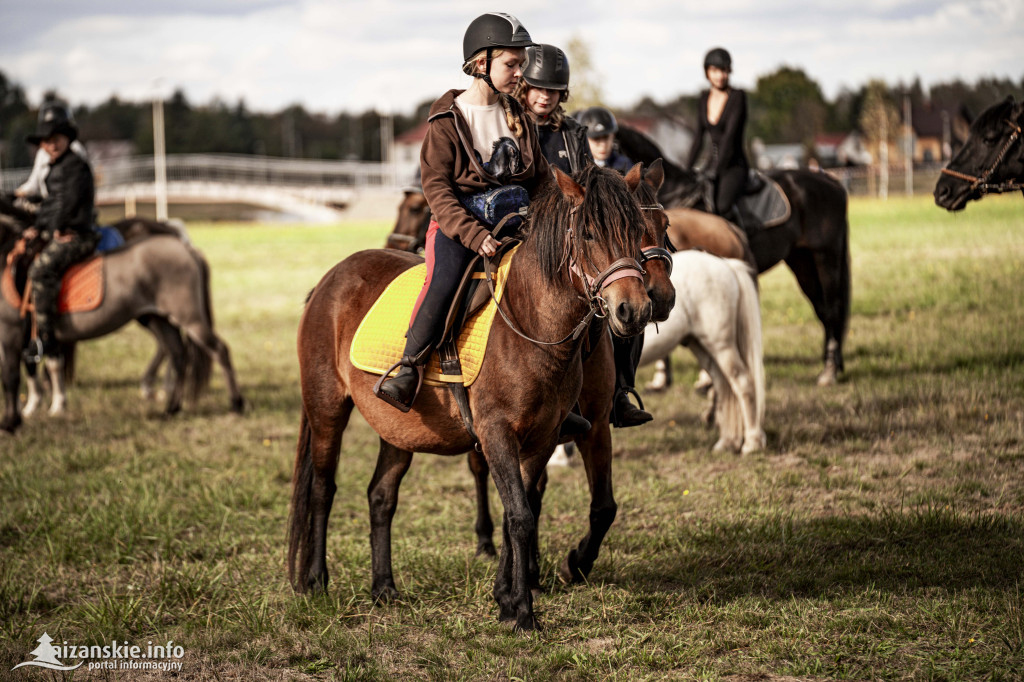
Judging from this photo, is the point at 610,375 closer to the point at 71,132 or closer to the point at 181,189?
the point at 71,132

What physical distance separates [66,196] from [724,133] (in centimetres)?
656

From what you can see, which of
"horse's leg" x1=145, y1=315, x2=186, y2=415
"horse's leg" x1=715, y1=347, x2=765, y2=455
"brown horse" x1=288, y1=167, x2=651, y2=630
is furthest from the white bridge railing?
"brown horse" x1=288, y1=167, x2=651, y2=630

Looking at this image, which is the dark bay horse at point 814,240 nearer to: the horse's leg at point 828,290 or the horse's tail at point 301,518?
the horse's leg at point 828,290

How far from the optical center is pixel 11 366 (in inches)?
390

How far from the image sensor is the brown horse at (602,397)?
12.9 ft

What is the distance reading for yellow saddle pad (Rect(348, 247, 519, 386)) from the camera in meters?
4.50

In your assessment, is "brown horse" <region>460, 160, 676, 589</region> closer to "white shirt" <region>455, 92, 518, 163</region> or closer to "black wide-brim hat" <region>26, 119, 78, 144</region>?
"white shirt" <region>455, 92, 518, 163</region>

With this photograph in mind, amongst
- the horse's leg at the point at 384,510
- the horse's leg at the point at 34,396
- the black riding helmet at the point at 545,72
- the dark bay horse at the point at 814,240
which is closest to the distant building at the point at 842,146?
the dark bay horse at the point at 814,240

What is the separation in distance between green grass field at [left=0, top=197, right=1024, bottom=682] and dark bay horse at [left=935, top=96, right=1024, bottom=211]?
1858 millimetres

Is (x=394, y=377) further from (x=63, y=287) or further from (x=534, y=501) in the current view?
(x=63, y=287)

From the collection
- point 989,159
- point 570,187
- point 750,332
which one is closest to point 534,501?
point 570,187

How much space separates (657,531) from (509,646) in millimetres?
1953

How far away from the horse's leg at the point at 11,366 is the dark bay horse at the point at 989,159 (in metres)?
8.80

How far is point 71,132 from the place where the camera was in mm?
9617
